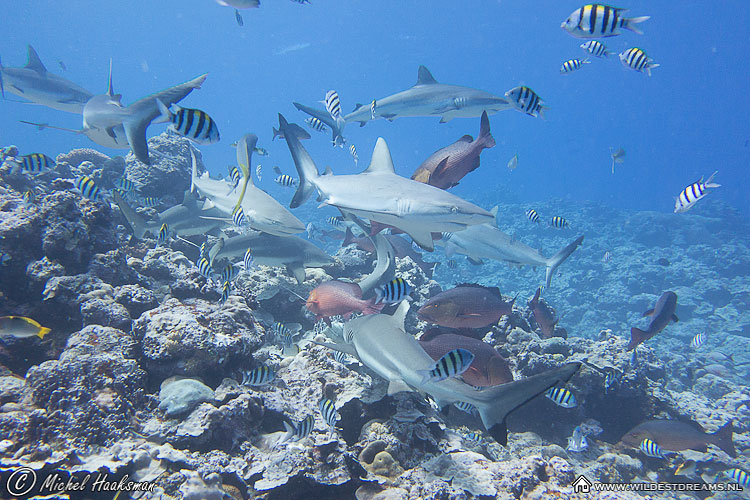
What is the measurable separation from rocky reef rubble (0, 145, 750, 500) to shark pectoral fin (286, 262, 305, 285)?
1.25m

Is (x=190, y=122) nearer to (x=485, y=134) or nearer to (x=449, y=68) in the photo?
(x=485, y=134)

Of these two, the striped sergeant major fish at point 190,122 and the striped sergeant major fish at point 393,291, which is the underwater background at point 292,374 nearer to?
the striped sergeant major fish at point 393,291

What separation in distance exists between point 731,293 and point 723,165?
205969 mm

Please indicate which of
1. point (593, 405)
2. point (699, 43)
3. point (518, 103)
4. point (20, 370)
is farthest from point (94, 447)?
point (699, 43)

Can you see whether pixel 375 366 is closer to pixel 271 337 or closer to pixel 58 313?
pixel 271 337

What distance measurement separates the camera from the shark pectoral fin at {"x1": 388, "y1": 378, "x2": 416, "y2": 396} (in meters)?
2.87

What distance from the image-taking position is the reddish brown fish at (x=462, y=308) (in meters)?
4.23

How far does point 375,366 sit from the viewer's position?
3.16m

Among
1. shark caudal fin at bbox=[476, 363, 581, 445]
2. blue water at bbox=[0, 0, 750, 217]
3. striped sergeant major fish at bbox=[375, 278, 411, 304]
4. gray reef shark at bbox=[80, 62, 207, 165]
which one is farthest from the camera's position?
blue water at bbox=[0, 0, 750, 217]

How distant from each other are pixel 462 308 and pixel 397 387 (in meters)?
1.72

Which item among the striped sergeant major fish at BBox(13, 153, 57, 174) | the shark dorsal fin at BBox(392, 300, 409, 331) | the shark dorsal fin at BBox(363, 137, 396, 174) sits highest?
the shark dorsal fin at BBox(363, 137, 396, 174)

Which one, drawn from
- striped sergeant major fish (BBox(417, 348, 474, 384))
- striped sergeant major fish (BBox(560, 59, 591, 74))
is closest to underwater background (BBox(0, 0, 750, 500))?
striped sergeant major fish (BBox(417, 348, 474, 384))

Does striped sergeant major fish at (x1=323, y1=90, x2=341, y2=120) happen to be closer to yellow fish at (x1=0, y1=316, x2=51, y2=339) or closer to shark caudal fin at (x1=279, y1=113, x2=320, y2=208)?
shark caudal fin at (x1=279, y1=113, x2=320, y2=208)

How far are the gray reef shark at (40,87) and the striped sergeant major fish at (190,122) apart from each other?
6.94 metres
